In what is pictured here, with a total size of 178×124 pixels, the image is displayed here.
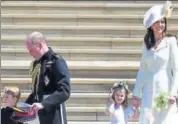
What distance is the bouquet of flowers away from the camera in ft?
19.5

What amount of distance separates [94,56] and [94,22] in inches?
43.5

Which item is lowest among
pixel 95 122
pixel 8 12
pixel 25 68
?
pixel 95 122

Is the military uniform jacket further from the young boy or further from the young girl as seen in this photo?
the young girl

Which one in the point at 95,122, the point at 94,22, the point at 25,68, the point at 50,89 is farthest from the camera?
the point at 94,22

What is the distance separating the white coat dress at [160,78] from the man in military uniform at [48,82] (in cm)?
106

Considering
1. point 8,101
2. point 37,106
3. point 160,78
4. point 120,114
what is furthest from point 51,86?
point 120,114

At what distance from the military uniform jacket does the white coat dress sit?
1061 millimetres

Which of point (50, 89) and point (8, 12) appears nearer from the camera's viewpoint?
point (50, 89)

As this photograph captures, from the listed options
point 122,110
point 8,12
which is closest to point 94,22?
point 8,12

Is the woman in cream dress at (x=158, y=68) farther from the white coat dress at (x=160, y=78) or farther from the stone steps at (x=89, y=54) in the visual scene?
the stone steps at (x=89, y=54)

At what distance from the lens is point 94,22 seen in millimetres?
10891

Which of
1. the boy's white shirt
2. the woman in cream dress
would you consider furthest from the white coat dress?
the boy's white shirt

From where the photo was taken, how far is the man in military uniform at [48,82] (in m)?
5.17

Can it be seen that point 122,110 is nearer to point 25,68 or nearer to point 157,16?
point 157,16
